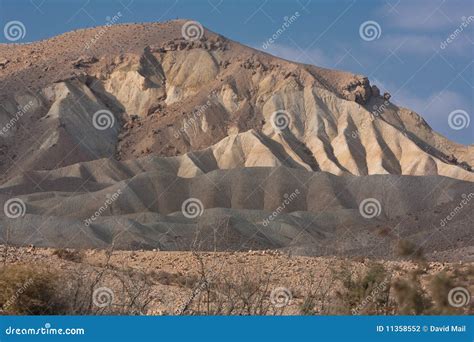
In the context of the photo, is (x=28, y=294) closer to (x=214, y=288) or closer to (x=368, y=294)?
(x=214, y=288)

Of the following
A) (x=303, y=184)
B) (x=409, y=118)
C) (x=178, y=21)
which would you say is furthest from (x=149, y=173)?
(x=178, y=21)

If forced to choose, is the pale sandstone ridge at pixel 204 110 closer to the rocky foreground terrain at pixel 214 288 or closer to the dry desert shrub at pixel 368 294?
the rocky foreground terrain at pixel 214 288

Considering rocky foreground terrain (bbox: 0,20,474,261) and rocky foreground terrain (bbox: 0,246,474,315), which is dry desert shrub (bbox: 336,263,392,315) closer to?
rocky foreground terrain (bbox: 0,246,474,315)

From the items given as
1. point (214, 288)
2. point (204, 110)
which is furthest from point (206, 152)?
point (214, 288)

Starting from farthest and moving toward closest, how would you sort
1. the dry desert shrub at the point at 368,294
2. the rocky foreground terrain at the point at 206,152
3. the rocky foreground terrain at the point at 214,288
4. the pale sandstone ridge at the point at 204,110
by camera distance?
the pale sandstone ridge at the point at 204,110 → the rocky foreground terrain at the point at 206,152 → the dry desert shrub at the point at 368,294 → the rocky foreground terrain at the point at 214,288

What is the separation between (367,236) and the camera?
43.6 meters

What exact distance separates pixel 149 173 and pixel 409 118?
41206mm

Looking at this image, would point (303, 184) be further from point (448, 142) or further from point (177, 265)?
point (177, 265)

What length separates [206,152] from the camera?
8362 centimetres

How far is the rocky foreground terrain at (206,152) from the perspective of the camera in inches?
2005

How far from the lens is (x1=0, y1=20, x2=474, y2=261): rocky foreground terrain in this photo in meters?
50.9

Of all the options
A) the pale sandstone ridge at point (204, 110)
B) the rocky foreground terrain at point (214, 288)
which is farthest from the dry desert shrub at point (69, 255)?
the pale sandstone ridge at point (204, 110)

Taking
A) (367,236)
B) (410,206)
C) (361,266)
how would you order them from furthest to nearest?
1. (410,206)
2. (367,236)
3. (361,266)

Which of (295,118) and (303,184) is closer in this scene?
(303,184)
